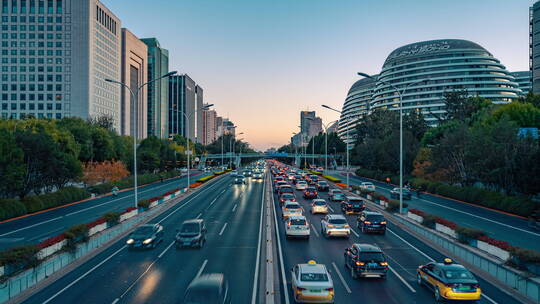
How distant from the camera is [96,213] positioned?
38719 millimetres

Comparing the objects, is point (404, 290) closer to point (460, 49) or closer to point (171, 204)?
point (171, 204)

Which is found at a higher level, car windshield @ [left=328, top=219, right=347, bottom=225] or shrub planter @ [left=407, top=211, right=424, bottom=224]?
car windshield @ [left=328, top=219, right=347, bottom=225]

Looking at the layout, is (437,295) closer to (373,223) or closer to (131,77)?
(373,223)

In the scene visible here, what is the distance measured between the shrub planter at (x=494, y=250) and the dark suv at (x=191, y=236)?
1578 centimetres

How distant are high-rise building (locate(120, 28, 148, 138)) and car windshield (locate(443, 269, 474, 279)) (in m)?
150

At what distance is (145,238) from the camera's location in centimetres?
2219

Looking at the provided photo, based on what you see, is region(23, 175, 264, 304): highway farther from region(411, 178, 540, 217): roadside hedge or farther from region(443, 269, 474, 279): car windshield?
region(411, 178, 540, 217): roadside hedge

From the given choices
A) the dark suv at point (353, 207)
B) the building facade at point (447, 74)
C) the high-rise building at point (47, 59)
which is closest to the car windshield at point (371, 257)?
the dark suv at point (353, 207)

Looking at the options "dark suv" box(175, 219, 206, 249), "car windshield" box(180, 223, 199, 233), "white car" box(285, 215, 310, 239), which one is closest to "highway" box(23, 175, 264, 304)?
"dark suv" box(175, 219, 206, 249)

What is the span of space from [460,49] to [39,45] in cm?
15719

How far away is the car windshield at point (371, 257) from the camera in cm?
1634

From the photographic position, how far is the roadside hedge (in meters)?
35.9

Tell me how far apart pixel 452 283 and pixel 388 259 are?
6.34 meters

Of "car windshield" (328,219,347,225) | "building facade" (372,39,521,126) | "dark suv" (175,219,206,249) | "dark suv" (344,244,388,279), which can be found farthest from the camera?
"building facade" (372,39,521,126)
